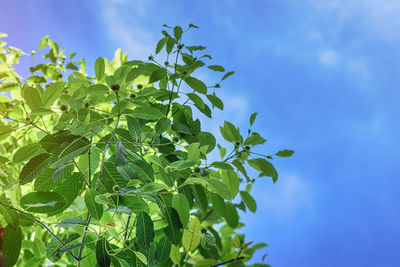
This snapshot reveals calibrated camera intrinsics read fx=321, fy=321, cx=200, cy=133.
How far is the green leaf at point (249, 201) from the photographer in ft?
4.99

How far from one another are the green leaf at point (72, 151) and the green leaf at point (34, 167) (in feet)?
0.37

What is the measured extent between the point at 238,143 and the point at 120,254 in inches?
24.6

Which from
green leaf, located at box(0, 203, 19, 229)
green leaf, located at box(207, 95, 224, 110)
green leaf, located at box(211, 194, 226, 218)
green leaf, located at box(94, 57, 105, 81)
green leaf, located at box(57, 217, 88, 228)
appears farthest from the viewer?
green leaf, located at box(207, 95, 224, 110)

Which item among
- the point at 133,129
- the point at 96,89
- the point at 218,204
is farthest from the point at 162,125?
the point at 218,204

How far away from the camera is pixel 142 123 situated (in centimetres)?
144

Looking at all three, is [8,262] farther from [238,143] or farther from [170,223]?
[238,143]

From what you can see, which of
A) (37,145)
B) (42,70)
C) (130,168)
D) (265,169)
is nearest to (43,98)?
(37,145)

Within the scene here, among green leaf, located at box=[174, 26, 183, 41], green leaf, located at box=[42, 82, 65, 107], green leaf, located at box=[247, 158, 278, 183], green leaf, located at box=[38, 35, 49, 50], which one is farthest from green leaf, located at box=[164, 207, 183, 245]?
green leaf, located at box=[38, 35, 49, 50]

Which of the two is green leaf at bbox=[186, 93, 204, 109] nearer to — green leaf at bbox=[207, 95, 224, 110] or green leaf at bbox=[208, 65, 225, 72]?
green leaf at bbox=[207, 95, 224, 110]

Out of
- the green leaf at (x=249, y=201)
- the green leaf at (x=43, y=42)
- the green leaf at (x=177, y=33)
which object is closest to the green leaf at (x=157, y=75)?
the green leaf at (x=177, y=33)

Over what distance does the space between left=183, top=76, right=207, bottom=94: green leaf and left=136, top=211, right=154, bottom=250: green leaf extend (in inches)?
25.8

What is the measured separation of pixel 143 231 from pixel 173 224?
0.32ft

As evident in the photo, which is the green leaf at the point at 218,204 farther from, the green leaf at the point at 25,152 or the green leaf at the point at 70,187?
the green leaf at the point at 25,152

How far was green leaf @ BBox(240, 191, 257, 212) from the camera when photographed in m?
1.52
